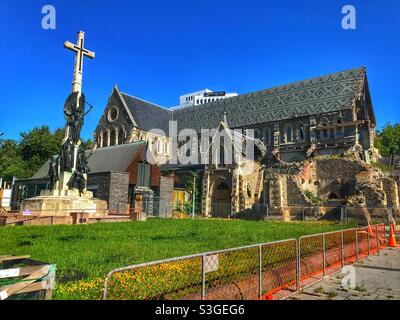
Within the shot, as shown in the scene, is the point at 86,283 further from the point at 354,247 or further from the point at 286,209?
the point at 286,209

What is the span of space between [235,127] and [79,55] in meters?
29.0

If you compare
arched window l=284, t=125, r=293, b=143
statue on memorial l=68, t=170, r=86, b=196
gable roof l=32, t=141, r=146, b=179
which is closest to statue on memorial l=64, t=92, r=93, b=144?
statue on memorial l=68, t=170, r=86, b=196

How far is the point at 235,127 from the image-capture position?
48812 mm

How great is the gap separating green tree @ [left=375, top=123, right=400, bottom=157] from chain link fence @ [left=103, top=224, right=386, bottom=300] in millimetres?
57476

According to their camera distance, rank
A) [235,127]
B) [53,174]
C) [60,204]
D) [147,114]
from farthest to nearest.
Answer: [147,114]
[235,127]
[53,174]
[60,204]

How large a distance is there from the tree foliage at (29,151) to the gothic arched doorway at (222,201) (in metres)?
29.1

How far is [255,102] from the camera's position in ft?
166

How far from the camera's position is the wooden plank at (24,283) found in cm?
357

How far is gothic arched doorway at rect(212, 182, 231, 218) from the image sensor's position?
36219mm

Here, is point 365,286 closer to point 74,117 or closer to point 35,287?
point 35,287

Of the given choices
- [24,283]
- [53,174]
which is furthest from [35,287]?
[53,174]

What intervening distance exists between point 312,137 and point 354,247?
102 feet

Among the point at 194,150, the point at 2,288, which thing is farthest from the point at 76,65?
the point at 194,150

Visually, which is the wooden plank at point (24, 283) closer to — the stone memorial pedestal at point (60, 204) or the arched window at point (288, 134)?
the stone memorial pedestal at point (60, 204)
